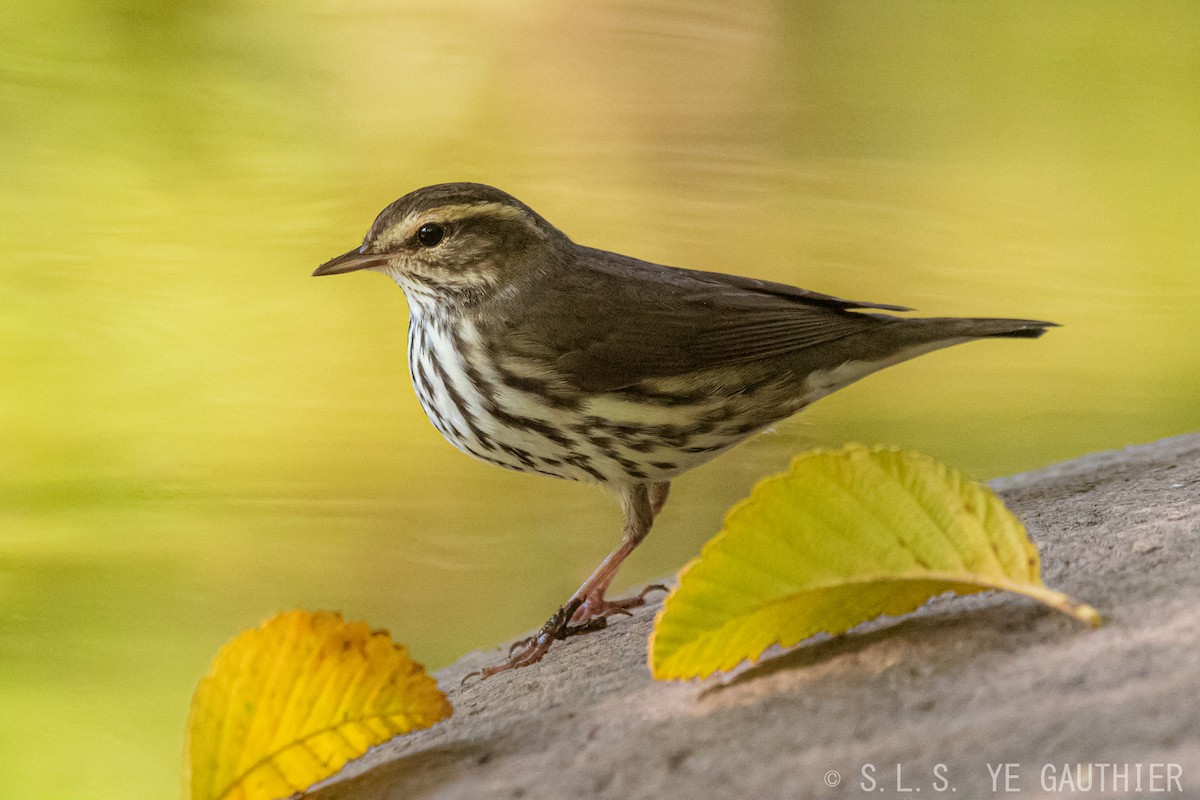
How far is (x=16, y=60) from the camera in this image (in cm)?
233

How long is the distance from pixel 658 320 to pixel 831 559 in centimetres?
67

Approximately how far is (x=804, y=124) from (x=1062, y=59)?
23.9 inches

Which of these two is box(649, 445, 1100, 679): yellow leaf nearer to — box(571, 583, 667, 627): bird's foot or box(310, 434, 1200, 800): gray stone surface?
box(310, 434, 1200, 800): gray stone surface

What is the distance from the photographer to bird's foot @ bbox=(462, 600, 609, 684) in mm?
1348

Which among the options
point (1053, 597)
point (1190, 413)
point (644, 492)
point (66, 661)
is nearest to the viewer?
point (1053, 597)

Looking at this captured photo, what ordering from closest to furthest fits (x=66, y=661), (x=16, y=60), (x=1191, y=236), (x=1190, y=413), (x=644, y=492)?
(x=644, y=492)
(x=66, y=661)
(x=16, y=60)
(x=1190, y=413)
(x=1191, y=236)

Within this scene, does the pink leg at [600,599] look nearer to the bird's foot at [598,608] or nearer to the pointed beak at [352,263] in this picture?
the bird's foot at [598,608]

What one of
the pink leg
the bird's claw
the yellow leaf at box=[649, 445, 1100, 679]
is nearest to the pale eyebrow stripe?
the pink leg

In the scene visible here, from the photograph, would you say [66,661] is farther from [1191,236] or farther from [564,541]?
[1191,236]

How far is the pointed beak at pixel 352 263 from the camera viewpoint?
4.64 feet

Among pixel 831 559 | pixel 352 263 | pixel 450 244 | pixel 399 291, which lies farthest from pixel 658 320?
pixel 399 291

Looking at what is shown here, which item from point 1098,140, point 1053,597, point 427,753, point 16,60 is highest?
point 16,60

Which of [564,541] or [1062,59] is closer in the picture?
[564,541]

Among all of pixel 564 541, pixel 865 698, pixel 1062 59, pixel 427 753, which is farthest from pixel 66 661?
pixel 1062 59
